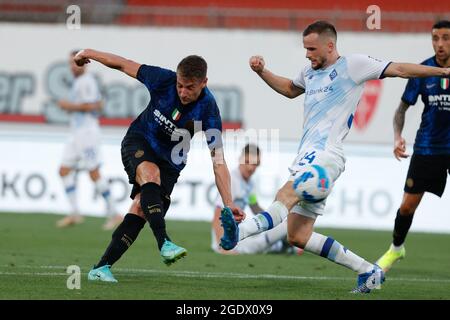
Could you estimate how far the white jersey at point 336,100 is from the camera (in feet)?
29.3

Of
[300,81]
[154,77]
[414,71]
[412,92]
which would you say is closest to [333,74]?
[300,81]

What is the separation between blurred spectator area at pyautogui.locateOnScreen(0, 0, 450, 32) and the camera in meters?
20.9

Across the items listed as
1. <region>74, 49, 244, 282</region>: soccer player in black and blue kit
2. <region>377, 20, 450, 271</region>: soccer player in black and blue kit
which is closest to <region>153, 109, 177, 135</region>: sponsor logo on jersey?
<region>74, 49, 244, 282</region>: soccer player in black and blue kit

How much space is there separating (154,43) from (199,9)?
3.90 ft

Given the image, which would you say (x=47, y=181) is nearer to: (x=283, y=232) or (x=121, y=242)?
(x=283, y=232)

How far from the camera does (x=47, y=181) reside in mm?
19359

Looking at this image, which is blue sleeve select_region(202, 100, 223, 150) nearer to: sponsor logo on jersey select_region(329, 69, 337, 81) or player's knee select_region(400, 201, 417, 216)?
sponsor logo on jersey select_region(329, 69, 337, 81)

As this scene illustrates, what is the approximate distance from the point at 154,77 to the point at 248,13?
12.3 meters

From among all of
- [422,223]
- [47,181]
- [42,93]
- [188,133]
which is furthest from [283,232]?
[42,93]

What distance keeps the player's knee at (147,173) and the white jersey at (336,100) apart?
1292mm

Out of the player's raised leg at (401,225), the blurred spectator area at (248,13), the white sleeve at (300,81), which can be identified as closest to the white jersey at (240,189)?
the player's raised leg at (401,225)

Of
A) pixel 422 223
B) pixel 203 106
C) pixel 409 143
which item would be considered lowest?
pixel 422 223

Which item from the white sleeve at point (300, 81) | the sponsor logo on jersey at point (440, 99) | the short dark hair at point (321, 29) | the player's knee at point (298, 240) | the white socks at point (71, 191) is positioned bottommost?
the white socks at point (71, 191)

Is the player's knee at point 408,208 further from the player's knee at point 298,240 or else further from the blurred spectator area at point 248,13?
the blurred spectator area at point 248,13
